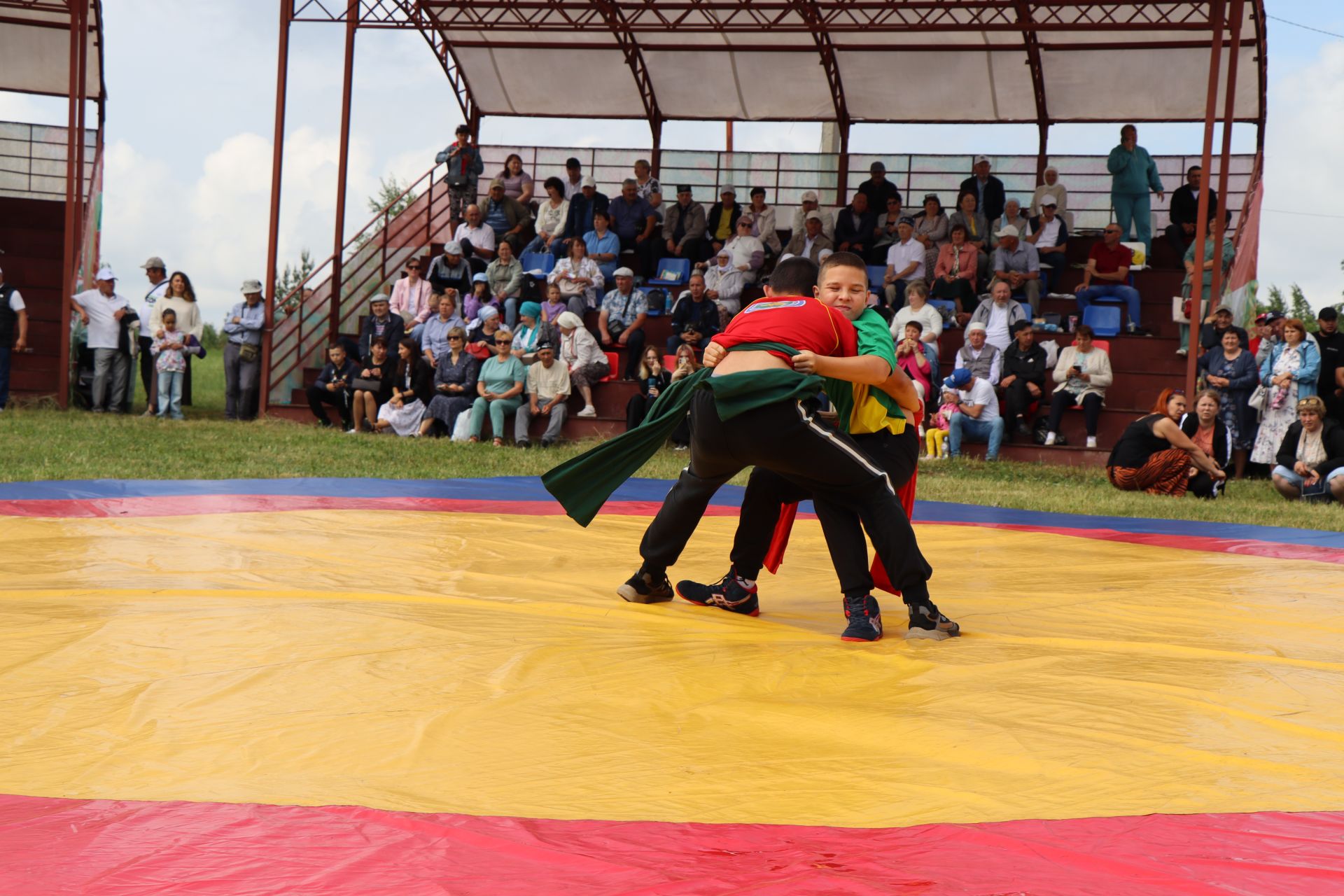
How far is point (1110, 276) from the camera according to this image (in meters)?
14.4

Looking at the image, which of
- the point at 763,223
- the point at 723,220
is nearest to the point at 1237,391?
the point at 763,223

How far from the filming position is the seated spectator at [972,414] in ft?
39.7

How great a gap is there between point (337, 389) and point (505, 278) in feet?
7.80

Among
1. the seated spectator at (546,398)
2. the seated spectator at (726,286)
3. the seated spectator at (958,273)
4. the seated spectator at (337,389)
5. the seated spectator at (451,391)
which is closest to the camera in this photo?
the seated spectator at (546,398)

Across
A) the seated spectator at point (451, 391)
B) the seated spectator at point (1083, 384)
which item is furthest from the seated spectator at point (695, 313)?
the seated spectator at point (1083, 384)

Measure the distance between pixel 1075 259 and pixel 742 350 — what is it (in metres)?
12.8

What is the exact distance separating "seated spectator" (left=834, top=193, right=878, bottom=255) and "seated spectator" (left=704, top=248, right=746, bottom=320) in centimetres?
173

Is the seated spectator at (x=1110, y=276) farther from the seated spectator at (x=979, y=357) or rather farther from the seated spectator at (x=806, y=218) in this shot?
the seated spectator at (x=806, y=218)

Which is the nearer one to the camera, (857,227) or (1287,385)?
(1287,385)

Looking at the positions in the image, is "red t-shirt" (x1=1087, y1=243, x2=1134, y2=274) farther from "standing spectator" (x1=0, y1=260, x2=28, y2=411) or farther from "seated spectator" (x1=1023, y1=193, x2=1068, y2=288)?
"standing spectator" (x1=0, y1=260, x2=28, y2=411)

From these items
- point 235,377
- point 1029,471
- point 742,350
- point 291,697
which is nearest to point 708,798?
point 291,697

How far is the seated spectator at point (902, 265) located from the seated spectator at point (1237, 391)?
3.37 meters

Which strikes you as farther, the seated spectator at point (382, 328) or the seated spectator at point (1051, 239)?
the seated spectator at point (1051, 239)

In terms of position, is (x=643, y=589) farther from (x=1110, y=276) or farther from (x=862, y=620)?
(x=1110, y=276)
